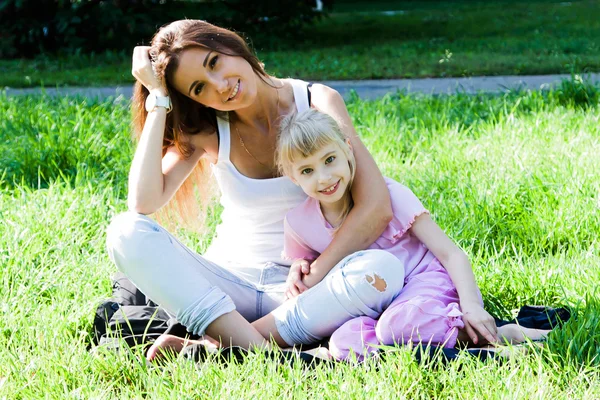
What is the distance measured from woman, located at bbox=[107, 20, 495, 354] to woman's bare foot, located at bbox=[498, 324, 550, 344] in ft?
0.36

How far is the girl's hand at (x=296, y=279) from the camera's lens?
259cm

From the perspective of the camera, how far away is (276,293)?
271cm

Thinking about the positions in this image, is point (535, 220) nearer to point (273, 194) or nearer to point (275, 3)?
point (273, 194)

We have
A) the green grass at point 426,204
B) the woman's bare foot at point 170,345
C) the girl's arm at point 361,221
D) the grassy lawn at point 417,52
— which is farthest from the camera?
the grassy lawn at point 417,52

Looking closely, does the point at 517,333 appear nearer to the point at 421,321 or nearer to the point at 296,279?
the point at 421,321

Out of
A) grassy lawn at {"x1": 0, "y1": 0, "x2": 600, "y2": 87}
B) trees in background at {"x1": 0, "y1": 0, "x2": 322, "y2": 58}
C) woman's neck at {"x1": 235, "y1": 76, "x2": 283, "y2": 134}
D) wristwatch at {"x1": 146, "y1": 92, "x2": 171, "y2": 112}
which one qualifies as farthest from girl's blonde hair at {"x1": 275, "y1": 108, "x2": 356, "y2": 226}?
trees in background at {"x1": 0, "y1": 0, "x2": 322, "y2": 58}

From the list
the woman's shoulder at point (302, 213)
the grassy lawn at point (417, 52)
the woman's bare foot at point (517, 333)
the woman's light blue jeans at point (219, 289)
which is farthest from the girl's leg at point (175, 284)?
the grassy lawn at point (417, 52)

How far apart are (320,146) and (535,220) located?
4.22 feet

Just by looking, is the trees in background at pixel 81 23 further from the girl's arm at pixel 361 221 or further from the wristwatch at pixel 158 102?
the girl's arm at pixel 361 221

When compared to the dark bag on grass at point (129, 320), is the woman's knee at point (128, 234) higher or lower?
higher

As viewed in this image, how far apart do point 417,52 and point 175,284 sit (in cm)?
716

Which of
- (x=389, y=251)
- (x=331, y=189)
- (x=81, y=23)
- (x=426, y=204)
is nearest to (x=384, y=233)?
(x=389, y=251)

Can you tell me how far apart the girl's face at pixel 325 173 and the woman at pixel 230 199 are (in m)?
0.08

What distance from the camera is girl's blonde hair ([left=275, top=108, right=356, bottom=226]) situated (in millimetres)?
2490
